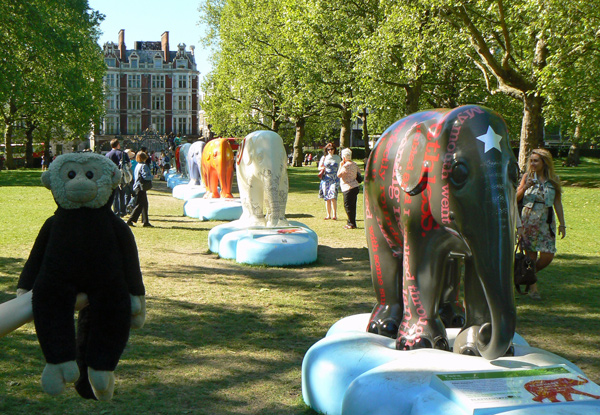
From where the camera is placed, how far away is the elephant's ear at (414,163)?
4234 mm

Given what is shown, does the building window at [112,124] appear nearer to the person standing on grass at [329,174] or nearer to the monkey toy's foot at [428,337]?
the person standing on grass at [329,174]

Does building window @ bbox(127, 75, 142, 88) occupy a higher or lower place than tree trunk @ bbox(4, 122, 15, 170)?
higher

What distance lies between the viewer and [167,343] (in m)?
6.06

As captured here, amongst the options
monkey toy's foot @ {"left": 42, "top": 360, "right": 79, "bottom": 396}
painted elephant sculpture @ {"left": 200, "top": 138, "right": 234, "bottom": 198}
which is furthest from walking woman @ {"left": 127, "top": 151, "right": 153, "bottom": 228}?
monkey toy's foot @ {"left": 42, "top": 360, "right": 79, "bottom": 396}

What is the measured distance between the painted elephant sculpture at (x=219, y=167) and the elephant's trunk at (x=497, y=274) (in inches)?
535

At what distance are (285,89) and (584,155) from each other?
124ft

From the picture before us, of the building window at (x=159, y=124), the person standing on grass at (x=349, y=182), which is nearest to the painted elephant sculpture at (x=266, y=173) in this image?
the person standing on grass at (x=349, y=182)

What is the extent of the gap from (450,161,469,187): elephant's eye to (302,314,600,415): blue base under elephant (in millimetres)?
1079

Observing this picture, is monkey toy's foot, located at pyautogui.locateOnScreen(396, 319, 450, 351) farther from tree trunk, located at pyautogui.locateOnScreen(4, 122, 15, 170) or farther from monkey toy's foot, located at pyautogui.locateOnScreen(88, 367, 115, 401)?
tree trunk, located at pyautogui.locateOnScreen(4, 122, 15, 170)

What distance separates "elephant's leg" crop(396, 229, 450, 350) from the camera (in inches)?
169

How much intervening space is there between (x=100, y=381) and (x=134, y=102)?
85.7m

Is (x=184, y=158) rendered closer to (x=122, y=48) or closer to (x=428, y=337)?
(x=428, y=337)

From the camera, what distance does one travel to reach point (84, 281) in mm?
2547

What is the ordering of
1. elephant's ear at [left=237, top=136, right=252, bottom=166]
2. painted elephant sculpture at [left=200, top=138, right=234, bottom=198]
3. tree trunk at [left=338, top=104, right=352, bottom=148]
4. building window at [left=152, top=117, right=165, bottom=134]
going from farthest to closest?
building window at [left=152, top=117, right=165, bottom=134] → tree trunk at [left=338, top=104, right=352, bottom=148] → painted elephant sculpture at [left=200, top=138, right=234, bottom=198] → elephant's ear at [left=237, top=136, right=252, bottom=166]
